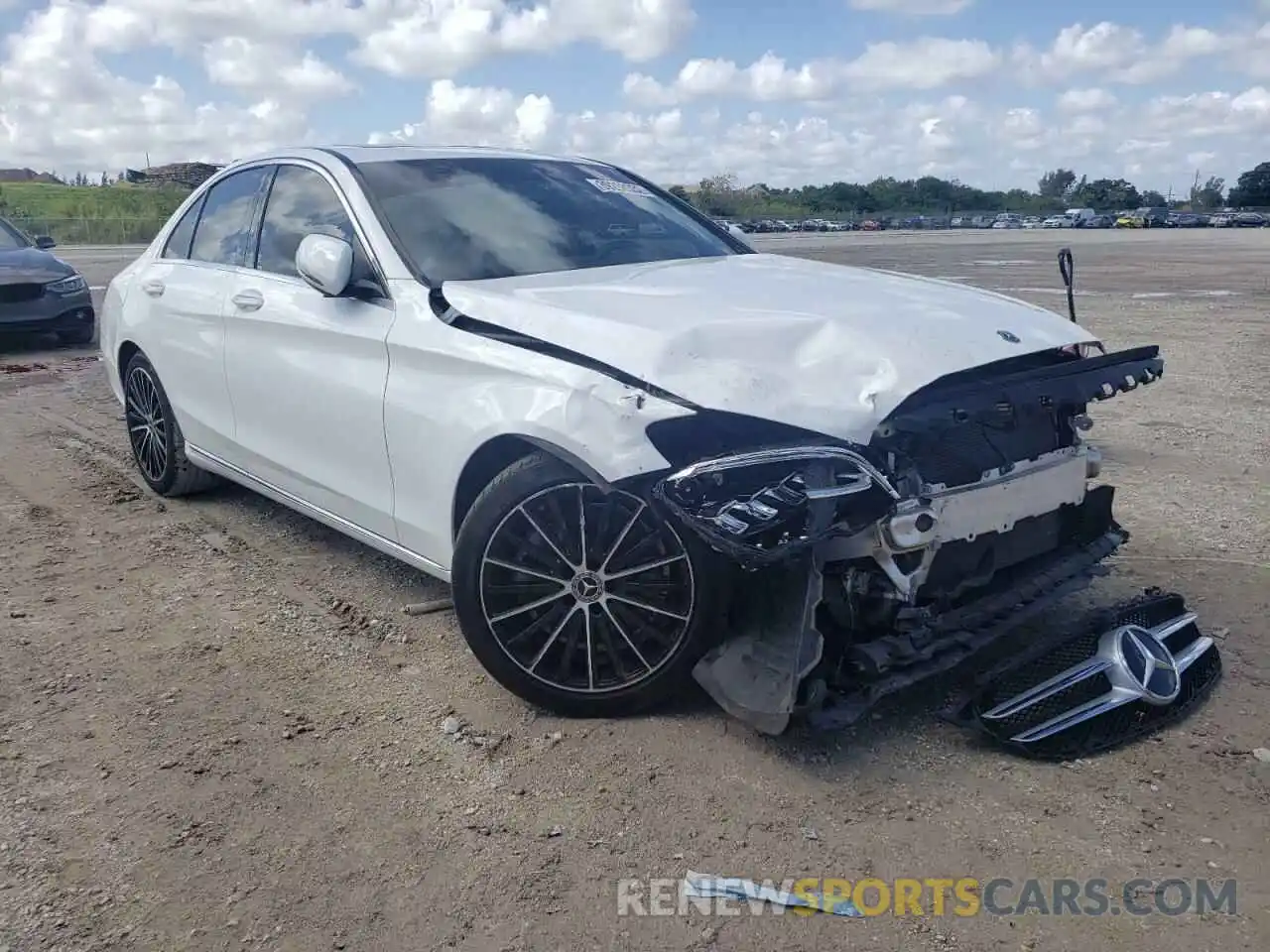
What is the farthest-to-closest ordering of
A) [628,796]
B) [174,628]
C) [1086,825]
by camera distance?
[174,628] < [628,796] < [1086,825]

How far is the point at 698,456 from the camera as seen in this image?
2957 millimetres

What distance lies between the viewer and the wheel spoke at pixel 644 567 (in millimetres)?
3084

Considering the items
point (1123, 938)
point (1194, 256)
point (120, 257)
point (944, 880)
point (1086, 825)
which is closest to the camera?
point (1123, 938)

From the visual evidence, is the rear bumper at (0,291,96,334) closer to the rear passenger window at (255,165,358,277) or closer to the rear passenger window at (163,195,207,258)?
the rear passenger window at (163,195,207,258)

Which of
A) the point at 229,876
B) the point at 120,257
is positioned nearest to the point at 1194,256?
the point at 120,257

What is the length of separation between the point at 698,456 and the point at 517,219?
1.60 meters

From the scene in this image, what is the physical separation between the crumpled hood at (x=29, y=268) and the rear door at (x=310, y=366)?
26.5 feet

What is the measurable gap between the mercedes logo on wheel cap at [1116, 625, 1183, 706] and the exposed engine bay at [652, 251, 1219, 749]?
0.02 meters

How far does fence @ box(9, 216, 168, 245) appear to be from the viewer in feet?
152

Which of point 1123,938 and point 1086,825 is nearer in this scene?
point 1123,938

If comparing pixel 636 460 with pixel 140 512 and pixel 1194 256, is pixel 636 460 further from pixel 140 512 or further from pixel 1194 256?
pixel 1194 256

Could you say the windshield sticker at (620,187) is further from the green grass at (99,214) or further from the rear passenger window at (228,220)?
the green grass at (99,214)

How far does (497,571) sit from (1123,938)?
190 centimetres

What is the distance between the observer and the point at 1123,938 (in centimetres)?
237
